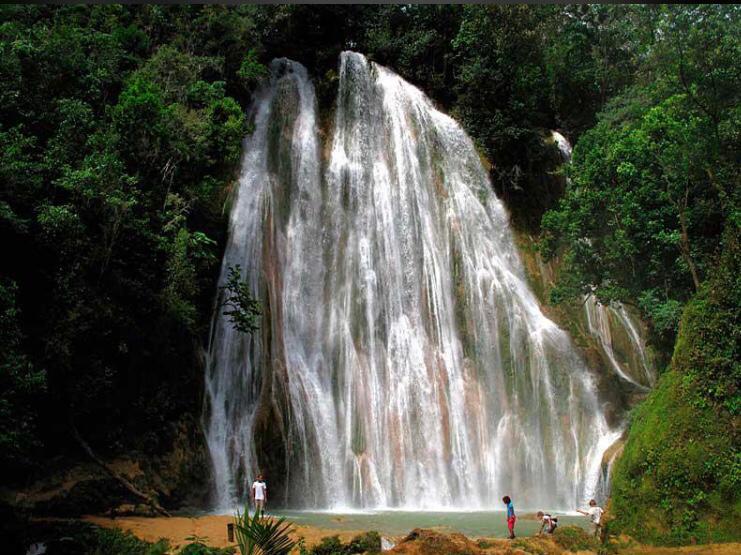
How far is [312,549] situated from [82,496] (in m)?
4.06

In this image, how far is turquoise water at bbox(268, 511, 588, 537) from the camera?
10.7 m

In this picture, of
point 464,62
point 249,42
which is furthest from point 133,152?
point 464,62

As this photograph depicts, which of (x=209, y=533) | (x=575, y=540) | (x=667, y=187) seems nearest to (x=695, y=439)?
(x=575, y=540)

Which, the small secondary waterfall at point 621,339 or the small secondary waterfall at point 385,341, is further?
the small secondary waterfall at point 621,339

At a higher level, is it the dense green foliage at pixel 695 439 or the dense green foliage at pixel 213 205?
the dense green foliage at pixel 213 205

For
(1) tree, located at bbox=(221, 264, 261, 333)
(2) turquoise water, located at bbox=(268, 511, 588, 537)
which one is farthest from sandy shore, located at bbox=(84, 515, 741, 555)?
(1) tree, located at bbox=(221, 264, 261, 333)

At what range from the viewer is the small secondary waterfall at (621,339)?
1670 centimetres

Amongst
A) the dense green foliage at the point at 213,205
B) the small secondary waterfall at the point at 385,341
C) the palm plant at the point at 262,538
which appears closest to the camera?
the palm plant at the point at 262,538

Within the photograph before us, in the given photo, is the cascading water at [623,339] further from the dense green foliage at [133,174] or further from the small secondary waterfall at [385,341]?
the dense green foliage at [133,174]

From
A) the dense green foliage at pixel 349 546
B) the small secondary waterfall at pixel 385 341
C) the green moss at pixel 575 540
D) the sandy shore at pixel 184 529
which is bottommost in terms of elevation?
the green moss at pixel 575 540

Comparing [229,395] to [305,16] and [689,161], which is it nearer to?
[689,161]

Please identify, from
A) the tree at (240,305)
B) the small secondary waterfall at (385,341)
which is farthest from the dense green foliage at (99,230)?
the small secondary waterfall at (385,341)

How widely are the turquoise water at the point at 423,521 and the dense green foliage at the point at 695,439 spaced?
4.91 ft

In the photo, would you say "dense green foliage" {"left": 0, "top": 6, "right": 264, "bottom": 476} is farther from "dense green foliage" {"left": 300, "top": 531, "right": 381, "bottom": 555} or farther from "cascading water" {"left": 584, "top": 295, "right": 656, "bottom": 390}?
"cascading water" {"left": 584, "top": 295, "right": 656, "bottom": 390}
